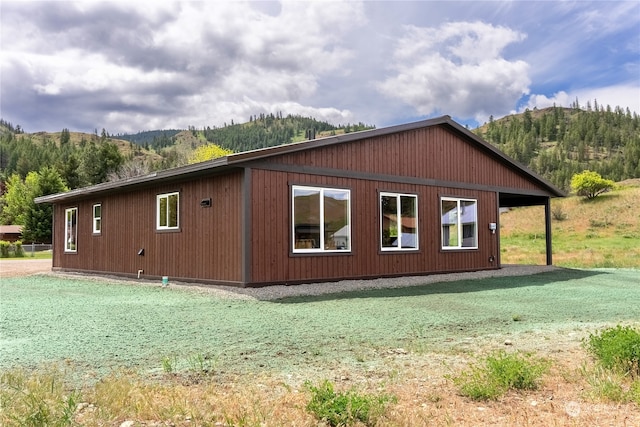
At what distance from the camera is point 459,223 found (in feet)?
44.2

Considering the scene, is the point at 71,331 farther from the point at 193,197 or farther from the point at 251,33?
the point at 251,33

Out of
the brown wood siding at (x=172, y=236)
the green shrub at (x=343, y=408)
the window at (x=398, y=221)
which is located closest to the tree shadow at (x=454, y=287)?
the window at (x=398, y=221)

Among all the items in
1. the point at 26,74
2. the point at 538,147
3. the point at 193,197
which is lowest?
the point at 193,197

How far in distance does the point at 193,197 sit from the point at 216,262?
1.61m

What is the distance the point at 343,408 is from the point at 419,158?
10386 millimetres

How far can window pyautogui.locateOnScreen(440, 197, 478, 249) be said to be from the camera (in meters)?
13.1

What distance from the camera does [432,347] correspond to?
481cm

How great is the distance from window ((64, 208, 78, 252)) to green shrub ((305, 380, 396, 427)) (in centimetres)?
1477

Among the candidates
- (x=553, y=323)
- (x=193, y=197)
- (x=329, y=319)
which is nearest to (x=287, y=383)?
(x=329, y=319)

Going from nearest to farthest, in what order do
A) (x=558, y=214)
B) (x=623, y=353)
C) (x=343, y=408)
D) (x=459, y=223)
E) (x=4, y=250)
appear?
(x=343, y=408) < (x=623, y=353) < (x=459, y=223) < (x=4, y=250) < (x=558, y=214)

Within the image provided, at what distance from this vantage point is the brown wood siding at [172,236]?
32.1ft

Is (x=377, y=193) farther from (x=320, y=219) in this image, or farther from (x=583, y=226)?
(x=583, y=226)

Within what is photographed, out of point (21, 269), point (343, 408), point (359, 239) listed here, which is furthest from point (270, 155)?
point (21, 269)

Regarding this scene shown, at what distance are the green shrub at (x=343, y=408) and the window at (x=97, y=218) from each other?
42.9 ft
